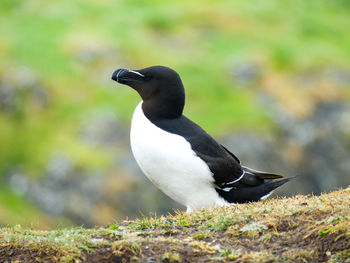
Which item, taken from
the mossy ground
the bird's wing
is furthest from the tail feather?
the mossy ground

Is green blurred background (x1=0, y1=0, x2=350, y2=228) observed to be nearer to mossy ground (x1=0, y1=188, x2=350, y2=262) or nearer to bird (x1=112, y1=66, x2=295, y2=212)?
bird (x1=112, y1=66, x2=295, y2=212)

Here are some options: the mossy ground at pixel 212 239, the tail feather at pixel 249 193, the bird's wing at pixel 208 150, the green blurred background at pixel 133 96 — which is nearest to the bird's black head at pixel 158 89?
the bird's wing at pixel 208 150

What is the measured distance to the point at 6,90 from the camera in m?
25.6

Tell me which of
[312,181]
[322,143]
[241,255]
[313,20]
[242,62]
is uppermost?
[313,20]

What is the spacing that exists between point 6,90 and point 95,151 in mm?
4594

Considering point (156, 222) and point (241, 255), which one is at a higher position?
point (156, 222)

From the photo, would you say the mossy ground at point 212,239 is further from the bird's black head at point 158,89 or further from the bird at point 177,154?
the bird's black head at point 158,89

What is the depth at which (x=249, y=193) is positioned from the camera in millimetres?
10094

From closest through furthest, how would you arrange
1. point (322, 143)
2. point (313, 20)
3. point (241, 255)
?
point (241, 255), point (322, 143), point (313, 20)

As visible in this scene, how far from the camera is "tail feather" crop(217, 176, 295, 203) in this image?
9.95 m

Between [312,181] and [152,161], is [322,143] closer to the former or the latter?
[312,181]

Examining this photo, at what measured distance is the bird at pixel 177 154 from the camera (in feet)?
30.3

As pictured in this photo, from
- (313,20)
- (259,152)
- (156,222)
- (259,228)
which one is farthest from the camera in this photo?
(313,20)

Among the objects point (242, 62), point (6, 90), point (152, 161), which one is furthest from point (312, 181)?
point (152, 161)
